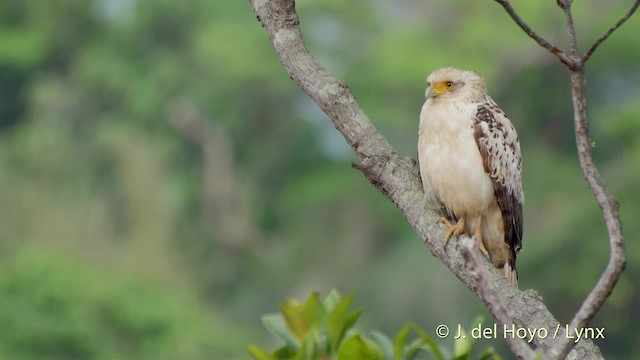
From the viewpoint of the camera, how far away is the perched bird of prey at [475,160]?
9.91 feet

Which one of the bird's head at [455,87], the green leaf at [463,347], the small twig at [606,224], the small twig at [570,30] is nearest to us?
the small twig at [606,224]

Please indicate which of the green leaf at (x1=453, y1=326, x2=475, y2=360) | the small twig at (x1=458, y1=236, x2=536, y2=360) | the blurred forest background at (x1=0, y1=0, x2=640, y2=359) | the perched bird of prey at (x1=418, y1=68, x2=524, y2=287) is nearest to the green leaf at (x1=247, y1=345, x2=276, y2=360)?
the green leaf at (x1=453, y1=326, x2=475, y2=360)

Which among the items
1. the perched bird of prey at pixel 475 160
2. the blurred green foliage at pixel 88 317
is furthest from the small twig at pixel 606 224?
the blurred green foliage at pixel 88 317

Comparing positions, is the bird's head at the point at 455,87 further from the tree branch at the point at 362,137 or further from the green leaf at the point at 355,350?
the green leaf at the point at 355,350

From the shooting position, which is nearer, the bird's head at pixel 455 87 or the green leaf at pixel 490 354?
the green leaf at pixel 490 354

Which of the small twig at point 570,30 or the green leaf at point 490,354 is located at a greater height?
the small twig at point 570,30

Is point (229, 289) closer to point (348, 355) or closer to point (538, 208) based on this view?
point (538, 208)

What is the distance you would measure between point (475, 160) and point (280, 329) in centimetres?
84

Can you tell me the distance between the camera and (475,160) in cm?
307

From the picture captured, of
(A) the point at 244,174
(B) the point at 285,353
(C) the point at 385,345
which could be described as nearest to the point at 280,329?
(B) the point at 285,353

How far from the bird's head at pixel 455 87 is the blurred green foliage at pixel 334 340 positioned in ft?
2.64

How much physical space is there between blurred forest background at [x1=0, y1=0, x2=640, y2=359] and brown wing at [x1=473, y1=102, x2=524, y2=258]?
10.5 metres

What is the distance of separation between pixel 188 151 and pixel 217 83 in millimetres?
1042

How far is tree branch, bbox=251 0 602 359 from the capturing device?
2.47 meters
